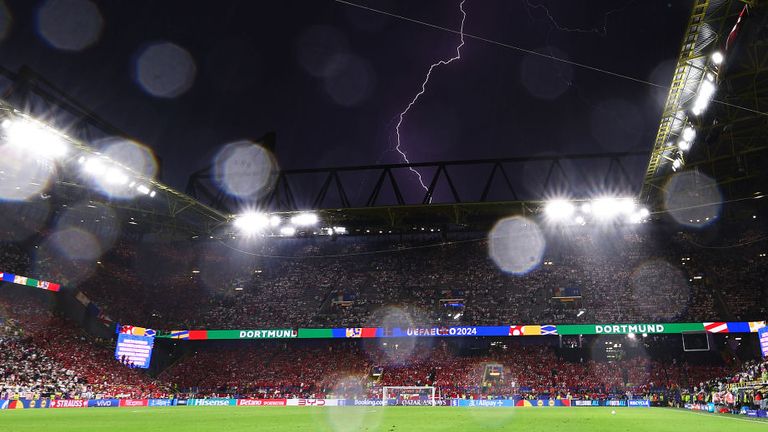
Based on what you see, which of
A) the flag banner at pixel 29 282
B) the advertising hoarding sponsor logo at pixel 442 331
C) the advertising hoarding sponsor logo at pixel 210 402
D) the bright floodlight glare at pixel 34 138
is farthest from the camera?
the advertising hoarding sponsor logo at pixel 442 331

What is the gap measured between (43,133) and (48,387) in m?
16.5

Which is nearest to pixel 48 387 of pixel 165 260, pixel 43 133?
pixel 43 133

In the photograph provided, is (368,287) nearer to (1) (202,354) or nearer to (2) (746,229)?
(1) (202,354)

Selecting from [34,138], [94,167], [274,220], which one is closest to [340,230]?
[274,220]

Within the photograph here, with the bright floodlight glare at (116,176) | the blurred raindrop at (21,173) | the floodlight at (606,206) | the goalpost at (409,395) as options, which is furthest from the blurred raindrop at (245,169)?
the floodlight at (606,206)

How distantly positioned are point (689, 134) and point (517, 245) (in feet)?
83.5

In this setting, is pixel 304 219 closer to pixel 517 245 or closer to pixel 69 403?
pixel 69 403

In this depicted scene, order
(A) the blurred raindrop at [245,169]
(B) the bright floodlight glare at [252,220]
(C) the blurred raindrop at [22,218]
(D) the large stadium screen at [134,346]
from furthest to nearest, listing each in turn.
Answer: (D) the large stadium screen at [134,346]
(B) the bright floodlight glare at [252,220]
(C) the blurred raindrop at [22,218]
(A) the blurred raindrop at [245,169]

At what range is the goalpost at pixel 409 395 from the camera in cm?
3703

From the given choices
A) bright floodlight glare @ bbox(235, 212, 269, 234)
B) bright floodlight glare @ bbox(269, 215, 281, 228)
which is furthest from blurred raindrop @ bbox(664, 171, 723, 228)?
bright floodlight glare @ bbox(235, 212, 269, 234)

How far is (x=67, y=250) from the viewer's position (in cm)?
4356

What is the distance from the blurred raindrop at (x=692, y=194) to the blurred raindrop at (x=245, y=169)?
92.1ft

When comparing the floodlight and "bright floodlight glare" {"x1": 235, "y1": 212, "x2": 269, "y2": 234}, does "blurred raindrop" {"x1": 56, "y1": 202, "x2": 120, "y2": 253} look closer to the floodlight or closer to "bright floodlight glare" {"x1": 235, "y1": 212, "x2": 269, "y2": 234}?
"bright floodlight glare" {"x1": 235, "y1": 212, "x2": 269, "y2": 234}

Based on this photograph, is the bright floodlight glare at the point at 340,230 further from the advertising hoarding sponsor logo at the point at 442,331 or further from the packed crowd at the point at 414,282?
the advertising hoarding sponsor logo at the point at 442,331
